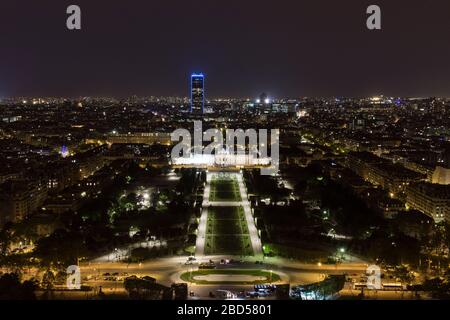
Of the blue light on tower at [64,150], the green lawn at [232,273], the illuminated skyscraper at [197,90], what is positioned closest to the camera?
the green lawn at [232,273]

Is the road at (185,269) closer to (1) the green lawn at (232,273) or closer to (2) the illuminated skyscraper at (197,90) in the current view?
(1) the green lawn at (232,273)

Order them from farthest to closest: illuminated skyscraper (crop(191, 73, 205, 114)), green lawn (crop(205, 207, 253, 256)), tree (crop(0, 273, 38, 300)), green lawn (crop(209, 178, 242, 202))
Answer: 1. illuminated skyscraper (crop(191, 73, 205, 114))
2. green lawn (crop(209, 178, 242, 202))
3. green lawn (crop(205, 207, 253, 256))
4. tree (crop(0, 273, 38, 300))

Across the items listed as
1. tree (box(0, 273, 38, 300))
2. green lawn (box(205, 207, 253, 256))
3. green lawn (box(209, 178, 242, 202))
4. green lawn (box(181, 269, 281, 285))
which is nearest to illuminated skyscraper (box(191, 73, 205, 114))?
green lawn (box(209, 178, 242, 202))

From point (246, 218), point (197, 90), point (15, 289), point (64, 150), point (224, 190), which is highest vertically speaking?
point (197, 90)

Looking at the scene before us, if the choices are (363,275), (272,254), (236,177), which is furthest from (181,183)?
(363,275)

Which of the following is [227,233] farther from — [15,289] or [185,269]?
[15,289]

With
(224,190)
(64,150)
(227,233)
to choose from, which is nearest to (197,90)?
(64,150)

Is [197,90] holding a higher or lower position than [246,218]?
higher

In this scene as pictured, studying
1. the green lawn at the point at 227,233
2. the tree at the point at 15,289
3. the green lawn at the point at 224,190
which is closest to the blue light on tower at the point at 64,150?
the green lawn at the point at 224,190

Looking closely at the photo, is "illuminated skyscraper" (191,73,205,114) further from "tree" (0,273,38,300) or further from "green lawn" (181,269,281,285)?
"tree" (0,273,38,300)

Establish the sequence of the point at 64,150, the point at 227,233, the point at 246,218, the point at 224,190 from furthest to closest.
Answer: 1. the point at 64,150
2. the point at 224,190
3. the point at 246,218
4. the point at 227,233

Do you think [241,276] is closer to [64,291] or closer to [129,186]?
[64,291]
